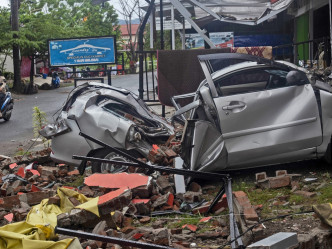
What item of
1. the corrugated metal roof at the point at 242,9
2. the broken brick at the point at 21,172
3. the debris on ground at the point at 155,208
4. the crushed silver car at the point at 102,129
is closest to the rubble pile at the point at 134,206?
the debris on ground at the point at 155,208

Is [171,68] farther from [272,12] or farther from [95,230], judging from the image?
[95,230]

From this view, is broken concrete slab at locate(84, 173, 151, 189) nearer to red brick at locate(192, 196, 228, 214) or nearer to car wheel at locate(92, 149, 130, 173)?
car wheel at locate(92, 149, 130, 173)

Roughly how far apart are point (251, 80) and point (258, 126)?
0.86m

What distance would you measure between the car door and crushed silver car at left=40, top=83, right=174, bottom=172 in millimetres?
1583

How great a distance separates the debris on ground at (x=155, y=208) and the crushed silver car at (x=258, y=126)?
0.36 metres

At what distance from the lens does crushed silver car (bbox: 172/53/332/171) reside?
797 cm

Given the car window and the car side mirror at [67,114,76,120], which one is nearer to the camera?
the car window

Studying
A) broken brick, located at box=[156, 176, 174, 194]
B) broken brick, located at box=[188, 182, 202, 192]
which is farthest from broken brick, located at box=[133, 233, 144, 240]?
broken brick, located at box=[188, 182, 202, 192]

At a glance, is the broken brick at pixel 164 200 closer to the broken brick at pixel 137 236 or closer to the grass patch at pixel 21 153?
the broken brick at pixel 137 236

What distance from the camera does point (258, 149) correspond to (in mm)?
7977

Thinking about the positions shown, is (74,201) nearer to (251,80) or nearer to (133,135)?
(133,135)

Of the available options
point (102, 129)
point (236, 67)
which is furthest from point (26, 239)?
point (236, 67)

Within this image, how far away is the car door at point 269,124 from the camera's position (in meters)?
7.99

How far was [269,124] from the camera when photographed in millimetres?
8070
